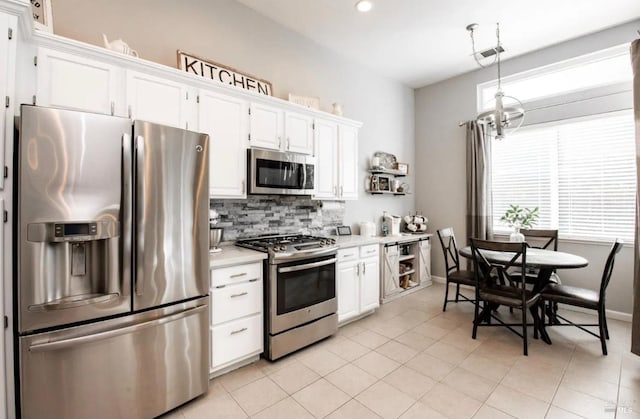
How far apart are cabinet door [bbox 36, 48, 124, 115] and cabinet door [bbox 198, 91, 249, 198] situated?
596mm

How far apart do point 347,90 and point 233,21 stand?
1.76 meters

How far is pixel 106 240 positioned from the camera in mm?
1646

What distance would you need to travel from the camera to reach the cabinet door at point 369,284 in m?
3.37

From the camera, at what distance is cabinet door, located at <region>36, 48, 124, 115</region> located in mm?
1784

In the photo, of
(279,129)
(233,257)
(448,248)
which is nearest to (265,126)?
(279,129)

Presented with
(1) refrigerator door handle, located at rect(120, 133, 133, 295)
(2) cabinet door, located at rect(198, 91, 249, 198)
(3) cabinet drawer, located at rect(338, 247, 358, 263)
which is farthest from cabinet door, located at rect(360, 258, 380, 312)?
(1) refrigerator door handle, located at rect(120, 133, 133, 295)

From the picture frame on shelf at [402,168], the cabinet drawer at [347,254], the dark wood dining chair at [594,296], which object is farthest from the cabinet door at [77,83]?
the dark wood dining chair at [594,296]

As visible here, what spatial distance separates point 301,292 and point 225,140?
150 cm

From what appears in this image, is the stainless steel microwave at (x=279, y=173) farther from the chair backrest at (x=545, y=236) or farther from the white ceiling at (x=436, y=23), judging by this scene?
the chair backrest at (x=545, y=236)

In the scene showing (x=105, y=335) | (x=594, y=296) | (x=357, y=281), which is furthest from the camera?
(x=357, y=281)

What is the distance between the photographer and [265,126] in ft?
9.36

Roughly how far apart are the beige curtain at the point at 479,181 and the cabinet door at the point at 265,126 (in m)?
2.92

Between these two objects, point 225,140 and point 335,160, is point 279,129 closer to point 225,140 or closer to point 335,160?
point 225,140

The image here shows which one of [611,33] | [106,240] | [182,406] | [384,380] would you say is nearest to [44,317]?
[106,240]
